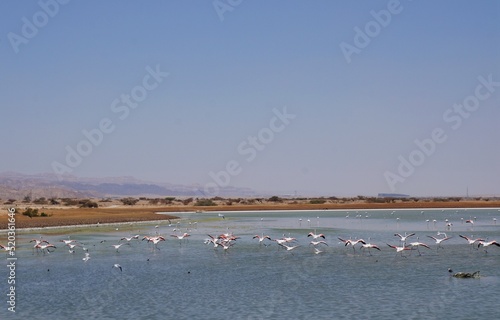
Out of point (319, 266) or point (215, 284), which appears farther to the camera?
point (319, 266)

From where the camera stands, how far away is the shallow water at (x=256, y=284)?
54.0 feet

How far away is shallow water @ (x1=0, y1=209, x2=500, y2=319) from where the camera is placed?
54.0 ft

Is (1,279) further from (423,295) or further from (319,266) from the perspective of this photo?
(423,295)

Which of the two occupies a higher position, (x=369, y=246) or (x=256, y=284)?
(x=369, y=246)

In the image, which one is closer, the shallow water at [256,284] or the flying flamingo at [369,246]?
the shallow water at [256,284]

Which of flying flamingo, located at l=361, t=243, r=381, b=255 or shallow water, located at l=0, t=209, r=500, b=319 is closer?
shallow water, located at l=0, t=209, r=500, b=319

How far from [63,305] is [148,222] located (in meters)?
41.3

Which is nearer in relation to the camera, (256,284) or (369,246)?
(256,284)

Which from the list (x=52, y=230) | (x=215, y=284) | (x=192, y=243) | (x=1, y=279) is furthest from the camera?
(x=52, y=230)

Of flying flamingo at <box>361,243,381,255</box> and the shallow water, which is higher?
flying flamingo at <box>361,243,381,255</box>

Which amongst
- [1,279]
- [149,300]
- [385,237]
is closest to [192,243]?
[385,237]

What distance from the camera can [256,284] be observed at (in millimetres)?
20531

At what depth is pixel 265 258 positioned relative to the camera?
2742cm

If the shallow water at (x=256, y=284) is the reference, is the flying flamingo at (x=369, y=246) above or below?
above
